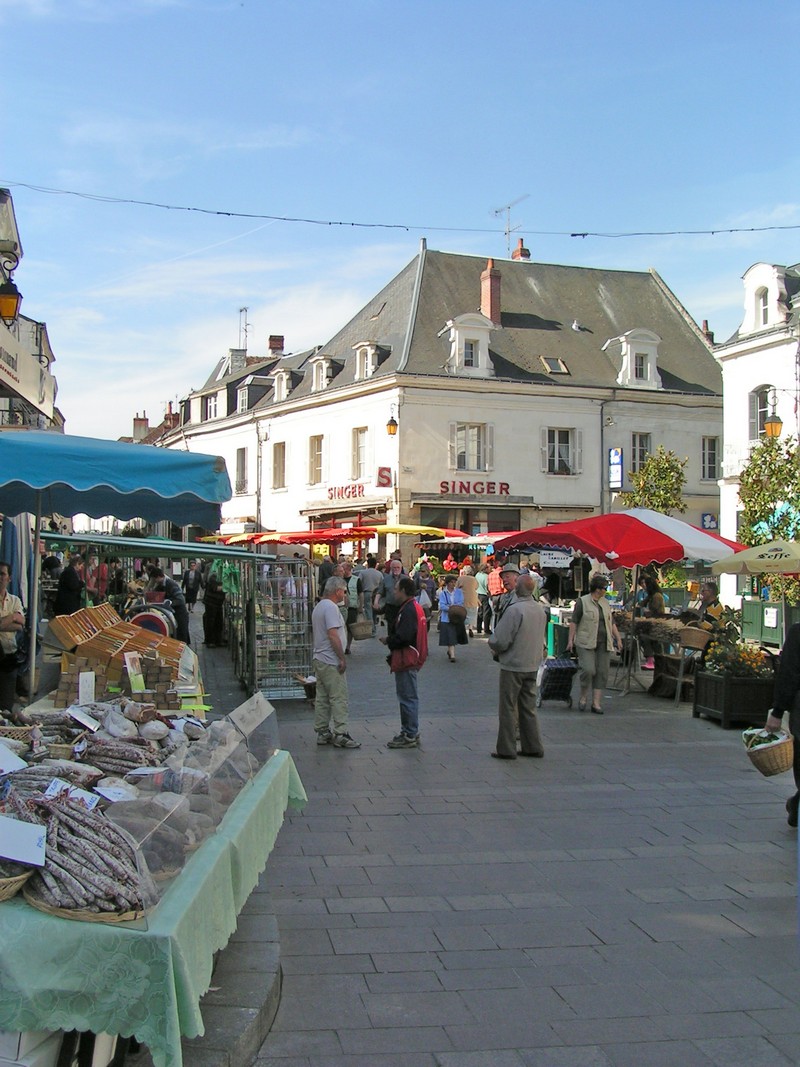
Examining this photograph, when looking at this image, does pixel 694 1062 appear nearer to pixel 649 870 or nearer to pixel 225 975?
pixel 225 975

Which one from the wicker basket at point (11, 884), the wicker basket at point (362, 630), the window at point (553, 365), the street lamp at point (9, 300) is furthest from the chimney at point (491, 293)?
the wicker basket at point (11, 884)

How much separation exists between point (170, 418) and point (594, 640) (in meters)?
57.8

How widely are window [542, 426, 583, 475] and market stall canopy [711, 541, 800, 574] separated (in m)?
23.5

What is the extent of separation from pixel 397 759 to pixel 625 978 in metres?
5.08

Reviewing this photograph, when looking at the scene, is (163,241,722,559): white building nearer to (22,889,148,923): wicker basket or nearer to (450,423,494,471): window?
(450,423,494,471): window

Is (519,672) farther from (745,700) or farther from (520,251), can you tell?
(520,251)

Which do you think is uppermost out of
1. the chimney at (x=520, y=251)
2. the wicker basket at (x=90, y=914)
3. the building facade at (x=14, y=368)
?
the chimney at (x=520, y=251)

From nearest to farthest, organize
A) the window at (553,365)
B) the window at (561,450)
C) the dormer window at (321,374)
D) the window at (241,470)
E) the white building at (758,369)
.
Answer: the white building at (758,369), the window at (561,450), the window at (553,365), the dormer window at (321,374), the window at (241,470)

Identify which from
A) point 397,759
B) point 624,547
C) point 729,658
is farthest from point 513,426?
point 397,759

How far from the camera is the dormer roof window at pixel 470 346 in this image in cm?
3703

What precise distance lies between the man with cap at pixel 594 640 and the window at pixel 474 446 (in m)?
24.1

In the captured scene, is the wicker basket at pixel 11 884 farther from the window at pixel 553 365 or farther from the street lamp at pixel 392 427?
the window at pixel 553 365

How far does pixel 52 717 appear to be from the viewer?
552 cm

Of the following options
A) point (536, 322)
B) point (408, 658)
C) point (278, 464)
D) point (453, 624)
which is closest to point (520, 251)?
point (536, 322)
